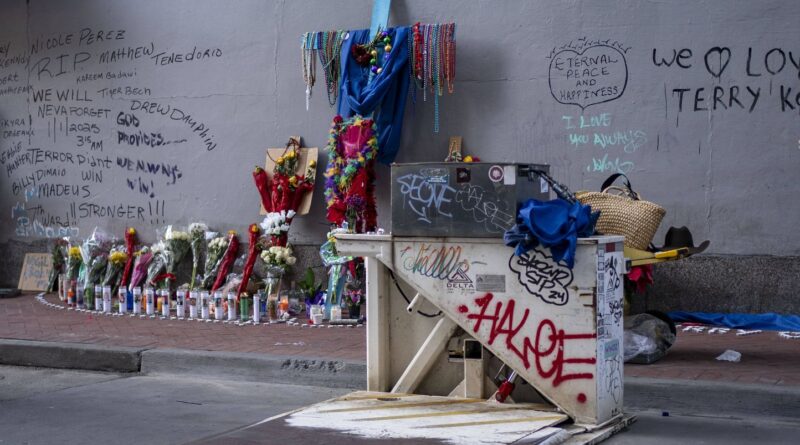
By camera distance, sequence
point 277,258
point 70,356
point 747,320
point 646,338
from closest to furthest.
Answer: point 646,338, point 70,356, point 747,320, point 277,258

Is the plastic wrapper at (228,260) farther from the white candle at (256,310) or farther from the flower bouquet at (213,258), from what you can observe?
the white candle at (256,310)

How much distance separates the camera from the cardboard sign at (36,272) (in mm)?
13438

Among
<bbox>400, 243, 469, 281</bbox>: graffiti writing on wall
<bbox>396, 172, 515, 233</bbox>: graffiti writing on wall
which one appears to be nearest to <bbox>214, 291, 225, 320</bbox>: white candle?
<bbox>400, 243, 469, 281</bbox>: graffiti writing on wall

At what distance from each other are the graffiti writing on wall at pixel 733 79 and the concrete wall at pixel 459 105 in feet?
0.04

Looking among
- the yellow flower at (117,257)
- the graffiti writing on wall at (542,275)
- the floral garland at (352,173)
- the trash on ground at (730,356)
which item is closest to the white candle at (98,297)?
the yellow flower at (117,257)

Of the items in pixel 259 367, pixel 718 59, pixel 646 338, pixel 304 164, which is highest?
pixel 718 59

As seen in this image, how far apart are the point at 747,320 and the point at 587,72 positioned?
9.29ft

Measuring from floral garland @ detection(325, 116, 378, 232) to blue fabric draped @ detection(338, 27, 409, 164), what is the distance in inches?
7.2

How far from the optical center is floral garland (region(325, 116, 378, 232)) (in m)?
10.7

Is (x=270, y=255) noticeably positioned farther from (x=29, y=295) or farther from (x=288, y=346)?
(x=29, y=295)

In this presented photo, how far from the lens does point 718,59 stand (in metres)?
9.86

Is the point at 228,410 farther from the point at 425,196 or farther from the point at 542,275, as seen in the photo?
the point at 542,275

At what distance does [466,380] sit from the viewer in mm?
6789

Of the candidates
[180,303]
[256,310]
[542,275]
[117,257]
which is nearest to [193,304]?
[180,303]
